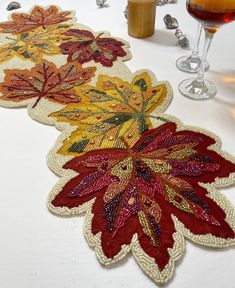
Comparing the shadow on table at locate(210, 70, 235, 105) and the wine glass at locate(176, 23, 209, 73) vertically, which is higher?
the wine glass at locate(176, 23, 209, 73)

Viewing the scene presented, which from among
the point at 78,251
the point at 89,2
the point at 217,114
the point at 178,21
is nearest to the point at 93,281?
the point at 78,251

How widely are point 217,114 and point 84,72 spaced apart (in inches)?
9.1

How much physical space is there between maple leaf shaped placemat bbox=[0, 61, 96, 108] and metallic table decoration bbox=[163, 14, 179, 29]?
221 millimetres

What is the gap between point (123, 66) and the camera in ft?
1.87

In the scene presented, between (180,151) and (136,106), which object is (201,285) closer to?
(180,151)

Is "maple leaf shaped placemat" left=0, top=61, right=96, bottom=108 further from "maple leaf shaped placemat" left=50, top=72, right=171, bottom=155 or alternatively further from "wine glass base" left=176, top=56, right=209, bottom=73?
"wine glass base" left=176, top=56, right=209, bottom=73

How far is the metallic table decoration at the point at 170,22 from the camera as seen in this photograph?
674 millimetres

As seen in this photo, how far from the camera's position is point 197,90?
0.51 metres

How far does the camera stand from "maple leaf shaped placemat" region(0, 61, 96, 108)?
0.50 metres

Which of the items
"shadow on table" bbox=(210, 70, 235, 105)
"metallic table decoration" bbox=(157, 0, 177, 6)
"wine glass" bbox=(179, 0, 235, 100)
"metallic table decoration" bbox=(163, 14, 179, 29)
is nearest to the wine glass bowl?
"wine glass" bbox=(179, 0, 235, 100)

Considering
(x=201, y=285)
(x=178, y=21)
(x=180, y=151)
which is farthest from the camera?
(x=178, y=21)

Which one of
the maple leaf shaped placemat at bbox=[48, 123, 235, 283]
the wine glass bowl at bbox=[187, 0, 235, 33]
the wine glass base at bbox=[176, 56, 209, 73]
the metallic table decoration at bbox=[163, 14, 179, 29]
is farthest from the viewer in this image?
the metallic table decoration at bbox=[163, 14, 179, 29]

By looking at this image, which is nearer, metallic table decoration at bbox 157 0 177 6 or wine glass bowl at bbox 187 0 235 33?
wine glass bowl at bbox 187 0 235 33

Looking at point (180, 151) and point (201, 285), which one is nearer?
point (201, 285)
